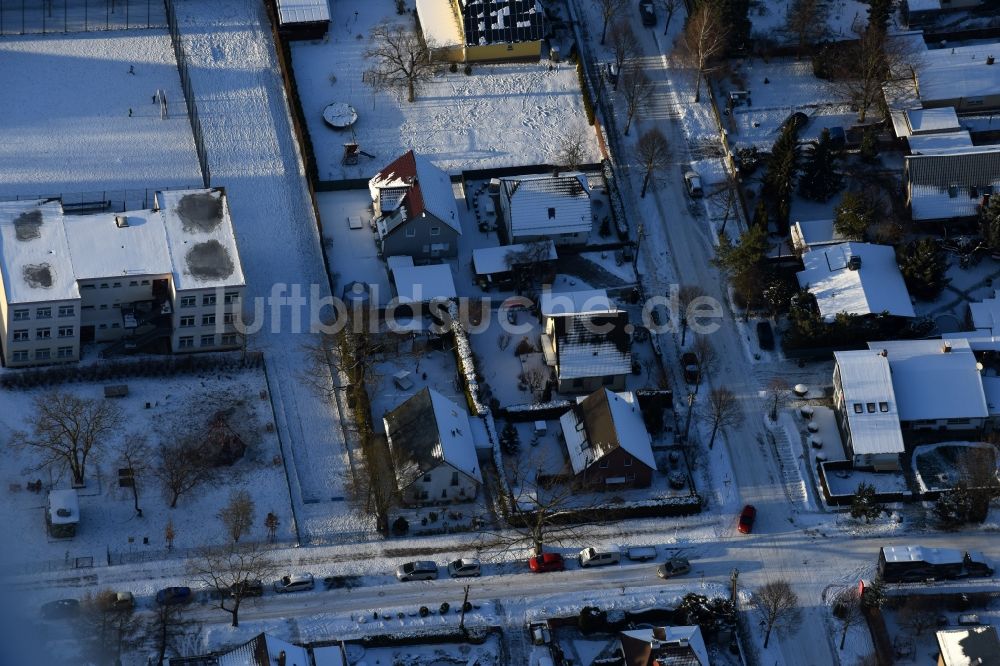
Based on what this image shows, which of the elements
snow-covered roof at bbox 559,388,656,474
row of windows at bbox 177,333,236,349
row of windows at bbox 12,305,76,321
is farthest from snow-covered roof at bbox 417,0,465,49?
row of windows at bbox 12,305,76,321

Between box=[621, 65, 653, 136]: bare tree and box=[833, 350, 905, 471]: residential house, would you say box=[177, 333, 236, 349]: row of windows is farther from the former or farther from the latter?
box=[833, 350, 905, 471]: residential house

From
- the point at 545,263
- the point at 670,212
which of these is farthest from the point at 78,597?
the point at 670,212

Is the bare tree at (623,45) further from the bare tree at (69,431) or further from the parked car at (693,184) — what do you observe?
the bare tree at (69,431)

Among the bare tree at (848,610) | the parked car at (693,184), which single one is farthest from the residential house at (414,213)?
the bare tree at (848,610)

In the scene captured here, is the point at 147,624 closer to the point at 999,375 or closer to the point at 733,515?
the point at 733,515

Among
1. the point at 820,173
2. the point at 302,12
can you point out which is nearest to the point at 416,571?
the point at 820,173

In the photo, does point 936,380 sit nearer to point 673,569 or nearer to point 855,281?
point 855,281
